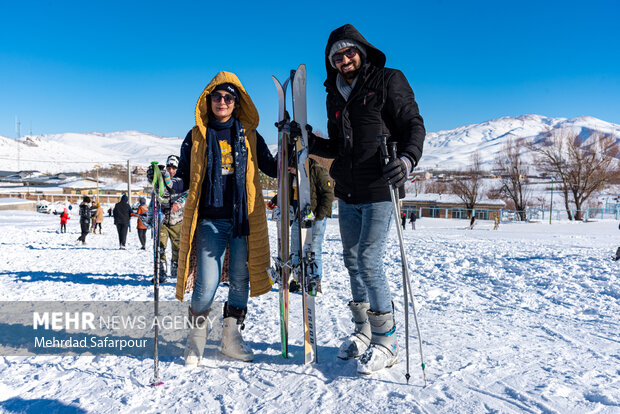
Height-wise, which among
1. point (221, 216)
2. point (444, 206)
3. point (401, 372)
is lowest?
point (401, 372)

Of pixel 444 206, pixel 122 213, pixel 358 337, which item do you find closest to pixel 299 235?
pixel 358 337

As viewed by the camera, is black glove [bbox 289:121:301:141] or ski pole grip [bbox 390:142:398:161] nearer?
ski pole grip [bbox 390:142:398:161]

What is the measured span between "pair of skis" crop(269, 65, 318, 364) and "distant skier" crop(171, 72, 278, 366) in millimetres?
135

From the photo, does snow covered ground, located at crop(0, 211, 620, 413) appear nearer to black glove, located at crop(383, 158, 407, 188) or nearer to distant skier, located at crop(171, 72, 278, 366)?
distant skier, located at crop(171, 72, 278, 366)

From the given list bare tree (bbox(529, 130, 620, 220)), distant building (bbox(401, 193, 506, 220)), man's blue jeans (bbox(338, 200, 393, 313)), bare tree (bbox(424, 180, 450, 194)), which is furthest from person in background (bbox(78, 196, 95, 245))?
bare tree (bbox(424, 180, 450, 194))

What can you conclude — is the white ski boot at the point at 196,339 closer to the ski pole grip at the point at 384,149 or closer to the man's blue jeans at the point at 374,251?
the man's blue jeans at the point at 374,251

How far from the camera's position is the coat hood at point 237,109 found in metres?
2.76

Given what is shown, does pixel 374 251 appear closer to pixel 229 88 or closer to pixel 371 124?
pixel 371 124

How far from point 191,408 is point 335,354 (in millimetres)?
1119

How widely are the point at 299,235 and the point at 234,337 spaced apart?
83 cm

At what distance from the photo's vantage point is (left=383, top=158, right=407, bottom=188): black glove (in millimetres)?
2287

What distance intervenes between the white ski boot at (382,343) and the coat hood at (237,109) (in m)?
1.61

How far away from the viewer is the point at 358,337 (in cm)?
276

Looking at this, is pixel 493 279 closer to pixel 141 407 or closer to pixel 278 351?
pixel 278 351
